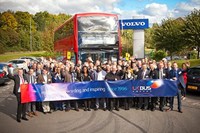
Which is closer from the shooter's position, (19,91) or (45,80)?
(19,91)

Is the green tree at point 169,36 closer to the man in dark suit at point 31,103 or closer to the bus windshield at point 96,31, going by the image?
the bus windshield at point 96,31

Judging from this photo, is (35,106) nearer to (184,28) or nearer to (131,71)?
(131,71)

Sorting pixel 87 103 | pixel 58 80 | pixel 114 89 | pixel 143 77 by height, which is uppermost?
pixel 143 77

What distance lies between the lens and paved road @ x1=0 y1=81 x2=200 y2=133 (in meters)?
7.64

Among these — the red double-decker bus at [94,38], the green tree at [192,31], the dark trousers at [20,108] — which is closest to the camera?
the dark trousers at [20,108]

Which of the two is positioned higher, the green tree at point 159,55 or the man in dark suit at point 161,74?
the green tree at point 159,55

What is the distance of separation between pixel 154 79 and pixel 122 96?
1.35 meters

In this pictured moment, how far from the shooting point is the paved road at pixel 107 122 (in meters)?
7.64

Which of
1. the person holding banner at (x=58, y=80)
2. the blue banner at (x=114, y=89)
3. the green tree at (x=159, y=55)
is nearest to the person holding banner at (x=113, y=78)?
the blue banner at (x=114, y=89)

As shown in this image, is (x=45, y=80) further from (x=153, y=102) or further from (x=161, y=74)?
(x=161, y=74)

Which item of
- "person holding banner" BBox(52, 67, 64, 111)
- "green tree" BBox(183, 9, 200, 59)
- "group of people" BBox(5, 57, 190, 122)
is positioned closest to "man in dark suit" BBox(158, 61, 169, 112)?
"group of people" BBox(5, 57, 190, 122)

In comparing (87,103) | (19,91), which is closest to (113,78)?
(87,103)

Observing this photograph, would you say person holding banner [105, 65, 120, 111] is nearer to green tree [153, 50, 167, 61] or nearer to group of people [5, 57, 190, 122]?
group of people [5, 57, 190, 122]

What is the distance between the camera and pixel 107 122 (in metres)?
8.48
